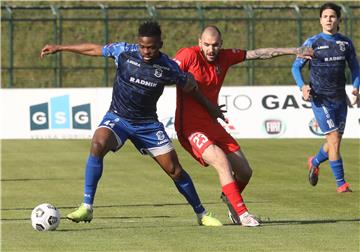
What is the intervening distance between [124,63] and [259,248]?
2.90m

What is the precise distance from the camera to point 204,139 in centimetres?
1279

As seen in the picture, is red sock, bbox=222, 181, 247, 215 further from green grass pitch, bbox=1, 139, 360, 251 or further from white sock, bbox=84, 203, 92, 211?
white sock, bbox=84, 203, 92, 211

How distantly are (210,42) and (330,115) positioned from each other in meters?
4.51

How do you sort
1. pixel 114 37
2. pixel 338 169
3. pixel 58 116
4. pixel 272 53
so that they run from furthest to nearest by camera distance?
pixel 114 37
pixel 58 116
pixel 338 169
pixel 272 53

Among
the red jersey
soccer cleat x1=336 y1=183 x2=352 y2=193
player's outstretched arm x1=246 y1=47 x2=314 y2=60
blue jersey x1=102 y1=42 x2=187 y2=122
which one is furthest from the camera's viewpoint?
soccer cleat x1=336 y1=183 x2=352 y2=193

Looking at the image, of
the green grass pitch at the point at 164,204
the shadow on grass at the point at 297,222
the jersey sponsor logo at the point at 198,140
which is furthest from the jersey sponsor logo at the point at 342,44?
the jersey sponsor logo at the point at 198,140

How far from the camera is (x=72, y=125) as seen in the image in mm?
29875

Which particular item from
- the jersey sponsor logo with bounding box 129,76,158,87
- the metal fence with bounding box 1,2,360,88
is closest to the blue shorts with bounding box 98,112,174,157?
the jersey sponsor logo with bounding box 129,76,158,87

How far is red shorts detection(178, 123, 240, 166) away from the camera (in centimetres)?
1279

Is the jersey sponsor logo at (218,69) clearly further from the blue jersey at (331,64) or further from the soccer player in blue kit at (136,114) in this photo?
the blue jersey at (331,64)

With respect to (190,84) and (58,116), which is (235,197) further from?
(58,116)

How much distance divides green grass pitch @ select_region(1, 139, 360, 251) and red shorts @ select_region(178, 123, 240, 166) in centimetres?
84

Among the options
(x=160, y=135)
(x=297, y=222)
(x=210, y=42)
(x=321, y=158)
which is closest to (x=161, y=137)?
(x=160, y=135)

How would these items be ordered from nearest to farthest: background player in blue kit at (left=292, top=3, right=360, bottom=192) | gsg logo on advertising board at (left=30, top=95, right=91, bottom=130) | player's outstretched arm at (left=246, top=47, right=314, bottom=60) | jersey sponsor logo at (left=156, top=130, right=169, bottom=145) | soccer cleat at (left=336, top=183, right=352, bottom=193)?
1. jersey sponsor logo at (left=156, top=130, right=169, bottom=145)
2. player's outstretched arm at (left=246, top=47, right=314, bottom=60)
3. background player in blue kit at (left=292, top=3, right=360, bottom=192)
4. soccer cleat at (left=336, top=183, right=352, bottom=193)
5. gsg logo on advertising board at (left=30, top=95, right=91, bottom=130)
